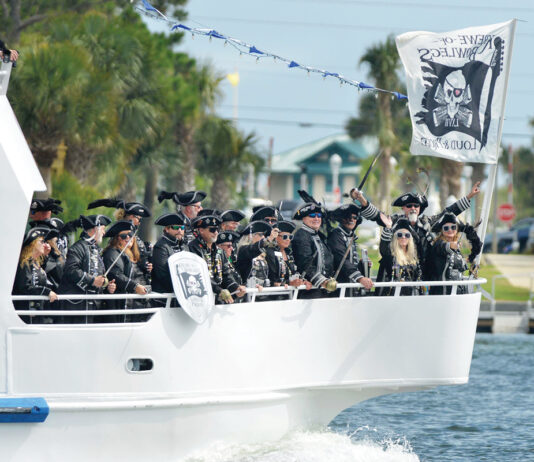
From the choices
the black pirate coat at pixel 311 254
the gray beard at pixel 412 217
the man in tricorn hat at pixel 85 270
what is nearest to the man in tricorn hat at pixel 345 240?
the black pirate coat at pixel 311 254

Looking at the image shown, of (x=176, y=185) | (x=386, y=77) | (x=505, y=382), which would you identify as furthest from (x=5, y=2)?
(x=505, y=382)

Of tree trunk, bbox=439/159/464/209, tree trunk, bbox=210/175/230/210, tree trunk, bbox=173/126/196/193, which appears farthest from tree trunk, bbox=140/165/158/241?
tree trunk, bbox=439/159/464/209

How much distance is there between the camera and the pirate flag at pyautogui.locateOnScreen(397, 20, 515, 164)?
1212 centimetres

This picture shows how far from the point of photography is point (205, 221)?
10859 millimetres

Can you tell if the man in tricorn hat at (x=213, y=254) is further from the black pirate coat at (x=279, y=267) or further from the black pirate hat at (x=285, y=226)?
the black pirate hat at (x=285, y=226)

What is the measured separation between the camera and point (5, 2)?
35.3 metres

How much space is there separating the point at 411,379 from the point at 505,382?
10.7m

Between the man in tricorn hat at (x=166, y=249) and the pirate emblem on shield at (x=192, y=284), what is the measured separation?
0.67 ft

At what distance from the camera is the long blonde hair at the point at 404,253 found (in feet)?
38.5

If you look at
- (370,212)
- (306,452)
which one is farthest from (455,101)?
(306,452)

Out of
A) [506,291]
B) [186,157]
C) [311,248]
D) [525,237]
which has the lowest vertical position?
[506,291]

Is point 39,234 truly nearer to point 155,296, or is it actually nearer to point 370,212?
point 155,296

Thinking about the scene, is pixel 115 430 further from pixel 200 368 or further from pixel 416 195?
pixel 416 195

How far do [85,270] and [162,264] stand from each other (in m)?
0.75
